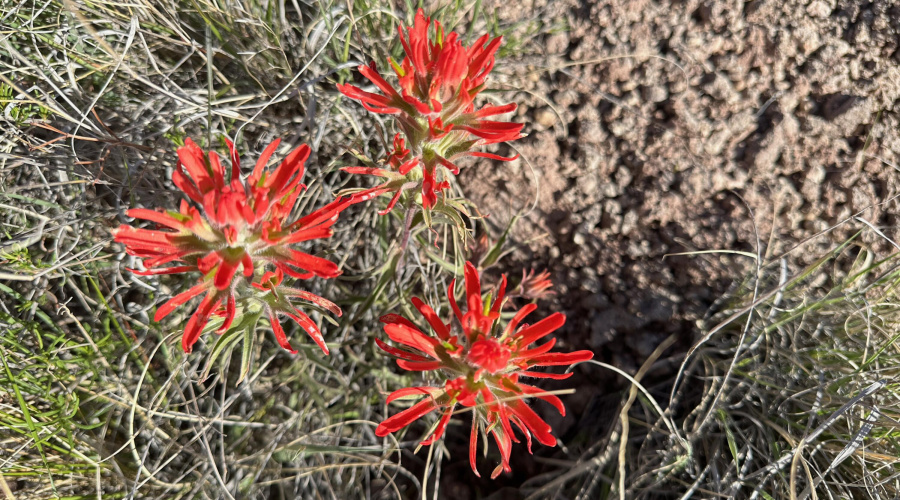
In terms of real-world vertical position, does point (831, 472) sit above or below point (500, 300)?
below

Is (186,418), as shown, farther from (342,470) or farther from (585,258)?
(585,258)

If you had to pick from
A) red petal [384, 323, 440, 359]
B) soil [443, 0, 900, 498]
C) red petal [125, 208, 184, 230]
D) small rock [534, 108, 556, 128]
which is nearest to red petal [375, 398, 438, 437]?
red petal [384, 323, 440, 359]

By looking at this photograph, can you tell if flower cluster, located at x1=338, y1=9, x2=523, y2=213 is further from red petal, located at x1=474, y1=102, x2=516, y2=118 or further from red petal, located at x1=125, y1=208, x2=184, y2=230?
red petal, located at x1=125, y1=208, x2=184, y2=230

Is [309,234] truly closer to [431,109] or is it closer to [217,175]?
[217,175]

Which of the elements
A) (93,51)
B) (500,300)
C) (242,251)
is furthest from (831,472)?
(93,51)

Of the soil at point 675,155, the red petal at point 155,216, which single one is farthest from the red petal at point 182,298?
the soil at point 675,155

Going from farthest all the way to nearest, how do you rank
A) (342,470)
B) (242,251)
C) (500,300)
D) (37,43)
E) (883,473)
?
1. (342,470)
2. (37,43)
3. (883,473)
4. (500,300)
5. (242,251)
